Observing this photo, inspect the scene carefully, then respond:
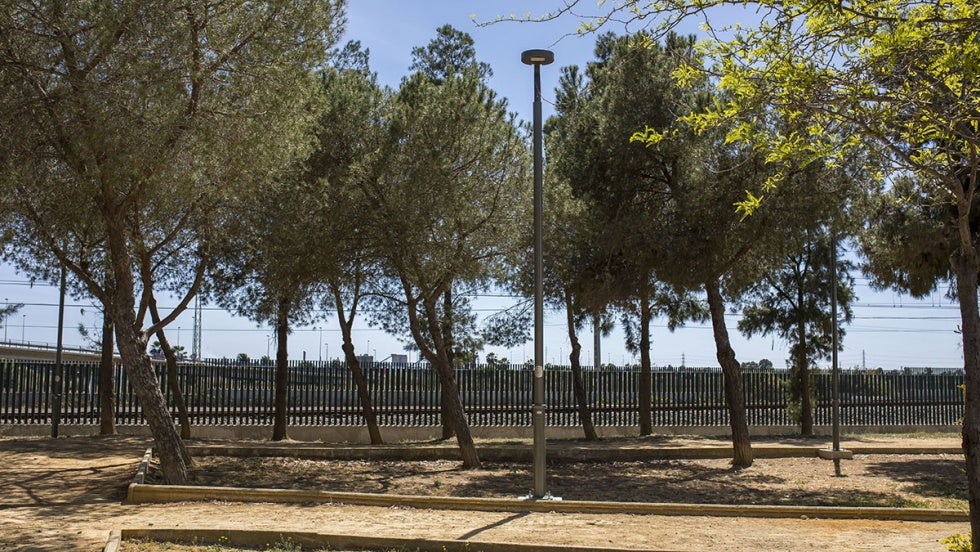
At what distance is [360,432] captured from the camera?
24047 millimetres

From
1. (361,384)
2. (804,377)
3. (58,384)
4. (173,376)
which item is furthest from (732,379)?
(58,384)

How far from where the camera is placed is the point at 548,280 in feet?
63.1

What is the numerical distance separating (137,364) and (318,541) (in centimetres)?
572

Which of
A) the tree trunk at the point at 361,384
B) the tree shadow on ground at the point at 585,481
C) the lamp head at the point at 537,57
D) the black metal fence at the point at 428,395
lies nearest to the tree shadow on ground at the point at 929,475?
the tree shadow on ground at the point at 585,481

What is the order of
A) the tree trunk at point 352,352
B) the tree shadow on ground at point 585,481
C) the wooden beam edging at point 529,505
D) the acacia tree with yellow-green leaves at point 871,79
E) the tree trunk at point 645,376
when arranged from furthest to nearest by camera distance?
the tree trunk at point 645,376 < the tree trunk at point 352,352 < the tree shadow on ground at point 585,481 < the wooden beam edging at point 529,505 < the acacia tree with yellow-green leaves at point 871,79

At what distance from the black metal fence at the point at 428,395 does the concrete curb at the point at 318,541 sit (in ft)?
48.0

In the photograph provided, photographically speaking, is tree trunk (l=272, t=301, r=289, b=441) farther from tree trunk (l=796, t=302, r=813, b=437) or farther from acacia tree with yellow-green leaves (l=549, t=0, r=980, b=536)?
acacia tree with yellow-green leaves (l=549, t=0, r=980, b=536)

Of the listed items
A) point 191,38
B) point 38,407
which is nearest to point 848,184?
point 191,38

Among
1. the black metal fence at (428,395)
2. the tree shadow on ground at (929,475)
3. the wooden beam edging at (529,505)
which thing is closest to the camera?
the wooden beam edging at (529,505)

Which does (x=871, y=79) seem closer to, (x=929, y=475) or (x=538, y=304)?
(x=538, y=304)

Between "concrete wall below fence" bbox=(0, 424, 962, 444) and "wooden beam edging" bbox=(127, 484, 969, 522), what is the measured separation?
1080 cm

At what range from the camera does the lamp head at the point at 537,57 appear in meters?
12.8

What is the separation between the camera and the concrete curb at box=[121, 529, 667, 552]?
9094 millimetres

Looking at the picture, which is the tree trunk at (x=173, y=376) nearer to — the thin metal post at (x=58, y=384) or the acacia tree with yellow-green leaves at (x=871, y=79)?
the thin metal post at (x=58, y=384)
